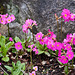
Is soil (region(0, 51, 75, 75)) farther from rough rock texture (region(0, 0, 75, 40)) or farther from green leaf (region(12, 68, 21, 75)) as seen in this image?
rough rock texture (region(0, 0, 75, 40))

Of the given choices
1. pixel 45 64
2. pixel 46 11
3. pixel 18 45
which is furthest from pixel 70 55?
pixel 46 11

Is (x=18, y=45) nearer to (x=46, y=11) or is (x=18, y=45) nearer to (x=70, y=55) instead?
(x=46, y=11)

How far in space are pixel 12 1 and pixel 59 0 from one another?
115 cm

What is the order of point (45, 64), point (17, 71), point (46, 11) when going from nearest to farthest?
point (17, 71)
point (45, 64)
point (46, 11)

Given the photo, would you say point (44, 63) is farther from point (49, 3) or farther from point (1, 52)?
point (49, 3)

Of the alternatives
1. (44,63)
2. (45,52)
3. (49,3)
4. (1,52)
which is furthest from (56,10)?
(1,52)

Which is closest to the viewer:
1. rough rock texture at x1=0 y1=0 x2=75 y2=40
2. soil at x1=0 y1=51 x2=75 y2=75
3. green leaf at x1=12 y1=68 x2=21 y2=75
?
green leaf at x1=12 y1=68 x2=21 y2=75

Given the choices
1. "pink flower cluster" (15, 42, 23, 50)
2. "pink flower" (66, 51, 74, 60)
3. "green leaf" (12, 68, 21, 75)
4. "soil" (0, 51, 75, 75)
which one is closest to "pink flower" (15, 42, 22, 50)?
"pink flower cluster" (15, 42, 23, 50)

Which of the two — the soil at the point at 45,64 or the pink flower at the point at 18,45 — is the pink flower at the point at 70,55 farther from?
the pink flower at the point at 18,45

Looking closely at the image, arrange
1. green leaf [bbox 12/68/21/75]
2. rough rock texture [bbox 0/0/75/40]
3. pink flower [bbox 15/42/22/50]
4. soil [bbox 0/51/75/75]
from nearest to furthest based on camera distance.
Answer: green leaf [bbox 12/68/21/75] → soil [bbox 0/51/75/75] → pink flower [bbox 15/42/22/50] → rough rock texture [bbox 0/0/75/40]

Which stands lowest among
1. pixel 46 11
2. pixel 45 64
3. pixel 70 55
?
pixel 45 64

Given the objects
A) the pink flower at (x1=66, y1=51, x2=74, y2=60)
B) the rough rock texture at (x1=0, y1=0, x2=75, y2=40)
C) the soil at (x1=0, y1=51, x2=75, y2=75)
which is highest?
the rough rock texture at (x1=0, y1=0, x2=75, y2=40)

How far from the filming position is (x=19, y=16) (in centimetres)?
343

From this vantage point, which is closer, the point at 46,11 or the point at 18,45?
the point at 18,45
